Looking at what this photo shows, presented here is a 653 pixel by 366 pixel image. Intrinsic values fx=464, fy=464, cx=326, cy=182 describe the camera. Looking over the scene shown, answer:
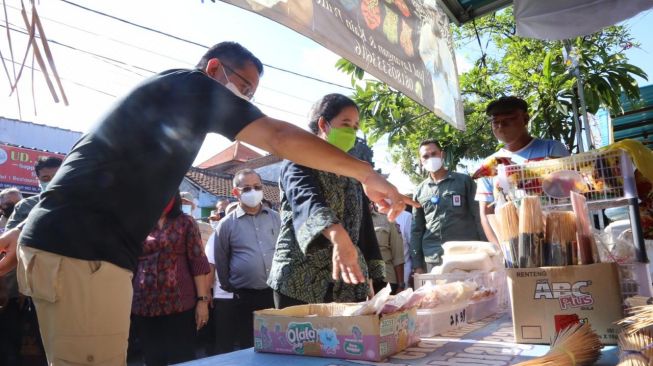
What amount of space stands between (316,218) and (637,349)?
99cm

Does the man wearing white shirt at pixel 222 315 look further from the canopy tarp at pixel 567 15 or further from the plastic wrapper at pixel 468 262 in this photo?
the canopy tarp at pixel 567 15

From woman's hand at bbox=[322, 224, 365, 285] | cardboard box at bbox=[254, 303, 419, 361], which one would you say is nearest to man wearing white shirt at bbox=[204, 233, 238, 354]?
cardboard box at bbox=[254, 303, 419, 361]

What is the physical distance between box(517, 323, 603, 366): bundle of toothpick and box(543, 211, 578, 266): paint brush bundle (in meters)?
0.21

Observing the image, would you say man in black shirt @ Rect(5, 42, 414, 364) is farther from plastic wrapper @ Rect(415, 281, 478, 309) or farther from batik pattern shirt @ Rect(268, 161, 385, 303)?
plastic wrapper @ Rect(415, 281, 478, 309)

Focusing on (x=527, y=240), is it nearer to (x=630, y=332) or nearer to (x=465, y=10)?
(x=630, y=332)

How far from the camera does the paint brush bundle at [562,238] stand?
1371 mm

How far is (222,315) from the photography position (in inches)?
162

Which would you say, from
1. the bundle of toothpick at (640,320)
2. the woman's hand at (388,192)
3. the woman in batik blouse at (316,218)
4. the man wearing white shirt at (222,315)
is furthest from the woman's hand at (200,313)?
the bundle of toothpick at (640,320)

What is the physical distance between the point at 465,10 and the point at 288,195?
2.25 metres

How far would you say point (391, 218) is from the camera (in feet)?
4.19

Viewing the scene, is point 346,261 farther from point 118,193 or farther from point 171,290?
point 171,290

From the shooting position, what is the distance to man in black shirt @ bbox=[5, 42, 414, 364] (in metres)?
1.07

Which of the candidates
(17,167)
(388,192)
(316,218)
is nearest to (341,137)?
(316,218)

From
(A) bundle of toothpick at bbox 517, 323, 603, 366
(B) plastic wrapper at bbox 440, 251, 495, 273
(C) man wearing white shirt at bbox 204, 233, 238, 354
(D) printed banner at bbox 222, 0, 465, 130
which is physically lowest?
(C) man wearing white shirt at bbox 204, 233, 238, 354
